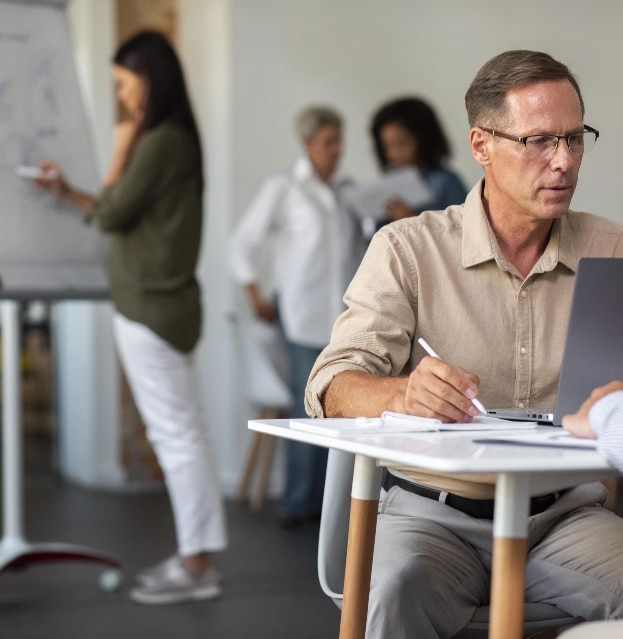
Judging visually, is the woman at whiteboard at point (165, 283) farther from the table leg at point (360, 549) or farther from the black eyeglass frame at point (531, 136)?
the table leg at point (360, 549)

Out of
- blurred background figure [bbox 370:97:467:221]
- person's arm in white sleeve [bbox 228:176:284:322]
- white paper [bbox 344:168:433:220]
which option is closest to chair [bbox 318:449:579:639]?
white paper [bbox 344:168:433:220]

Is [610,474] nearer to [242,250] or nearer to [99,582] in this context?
[99,582]

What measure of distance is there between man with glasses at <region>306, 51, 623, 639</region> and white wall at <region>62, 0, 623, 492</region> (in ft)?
9.01

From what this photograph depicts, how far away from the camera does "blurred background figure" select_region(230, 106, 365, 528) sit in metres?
4.19

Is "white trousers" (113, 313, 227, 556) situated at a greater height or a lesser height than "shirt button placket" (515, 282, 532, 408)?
lesser

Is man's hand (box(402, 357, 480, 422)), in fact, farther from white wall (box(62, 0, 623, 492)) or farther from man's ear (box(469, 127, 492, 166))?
white wall (box(62, 0, 623, 492))

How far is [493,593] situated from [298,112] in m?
3.64

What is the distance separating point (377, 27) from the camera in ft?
15.4

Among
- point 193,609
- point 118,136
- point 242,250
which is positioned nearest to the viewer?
point 193,609

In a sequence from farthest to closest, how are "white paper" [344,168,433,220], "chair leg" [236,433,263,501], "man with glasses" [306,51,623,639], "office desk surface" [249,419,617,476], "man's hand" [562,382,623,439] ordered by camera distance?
1. "chair leg" [236,433,263,501]
2. "white paper" [344,168,433,220]
3. "man with glasses" [306,51,623,639]
4. "man's hand" [562,382,623,439]
5. "office desk surface" [249,419,617,476]

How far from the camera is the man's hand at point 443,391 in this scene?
4.57ft

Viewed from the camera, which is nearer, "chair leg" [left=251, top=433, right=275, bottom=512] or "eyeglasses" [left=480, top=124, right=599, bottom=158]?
"eyeglasses" [left=480, top=124, right=599, bottom=158]

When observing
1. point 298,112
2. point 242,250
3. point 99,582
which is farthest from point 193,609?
point 298,112

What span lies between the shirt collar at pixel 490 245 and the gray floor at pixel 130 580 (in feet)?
4.63
